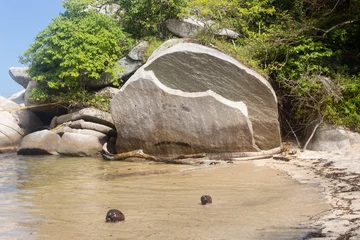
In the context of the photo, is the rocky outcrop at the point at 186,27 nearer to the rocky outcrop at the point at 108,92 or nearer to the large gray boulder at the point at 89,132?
the rocky outcrop at the point at 108,92

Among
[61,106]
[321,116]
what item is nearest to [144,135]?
[321,116]

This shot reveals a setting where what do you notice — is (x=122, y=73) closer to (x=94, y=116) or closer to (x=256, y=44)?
(x=94, y=116)

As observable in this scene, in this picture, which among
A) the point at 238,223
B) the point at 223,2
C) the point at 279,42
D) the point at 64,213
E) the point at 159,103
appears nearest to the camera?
the point at 238,223

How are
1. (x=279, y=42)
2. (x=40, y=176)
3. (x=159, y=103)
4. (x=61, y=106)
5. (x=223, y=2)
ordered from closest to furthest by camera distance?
(x=40, y=176) → (x=159, y=103) → (x=279, y=42) → (x=223, y=2) → (x=61, y=106)

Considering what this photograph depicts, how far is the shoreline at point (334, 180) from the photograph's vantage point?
3488 mm

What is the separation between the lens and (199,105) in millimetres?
9258

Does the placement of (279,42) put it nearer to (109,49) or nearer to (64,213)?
(109,49)

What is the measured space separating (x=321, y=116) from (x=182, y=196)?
4925mm

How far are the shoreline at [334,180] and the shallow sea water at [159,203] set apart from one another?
175 millimetres

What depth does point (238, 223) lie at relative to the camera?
13.1 feet

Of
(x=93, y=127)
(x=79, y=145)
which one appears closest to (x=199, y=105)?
(x=79, y=145)

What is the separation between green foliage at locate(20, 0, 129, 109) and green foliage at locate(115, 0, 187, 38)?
0.73 meters

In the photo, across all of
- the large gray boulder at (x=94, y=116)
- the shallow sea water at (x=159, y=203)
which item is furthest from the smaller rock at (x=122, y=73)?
the shallow sea water at (x=159, y=203)

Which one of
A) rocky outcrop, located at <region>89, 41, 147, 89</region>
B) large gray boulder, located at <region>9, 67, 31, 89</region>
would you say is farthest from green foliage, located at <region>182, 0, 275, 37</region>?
large gray boulder, located at <region>9, 67, 31, 89</region>
